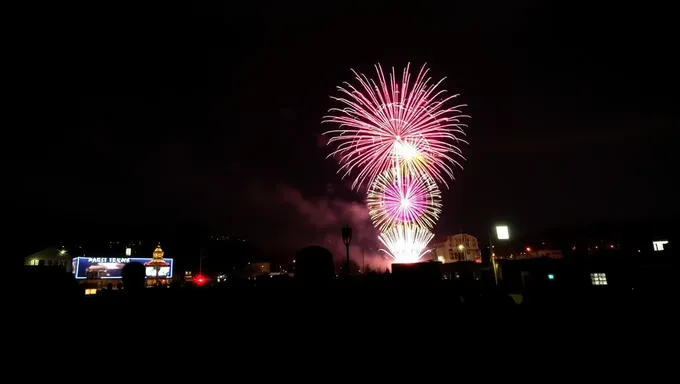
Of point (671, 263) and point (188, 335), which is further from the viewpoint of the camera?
point (671, 263)

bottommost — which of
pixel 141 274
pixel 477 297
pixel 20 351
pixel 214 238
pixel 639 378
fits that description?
pixel 639 378

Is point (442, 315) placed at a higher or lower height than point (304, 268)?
lower

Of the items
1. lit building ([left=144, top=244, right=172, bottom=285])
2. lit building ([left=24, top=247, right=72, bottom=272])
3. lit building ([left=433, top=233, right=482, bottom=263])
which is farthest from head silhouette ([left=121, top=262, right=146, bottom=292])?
lit building ([left=433, top=233, right=482, bottom=263])

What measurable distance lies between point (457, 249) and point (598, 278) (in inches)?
2429

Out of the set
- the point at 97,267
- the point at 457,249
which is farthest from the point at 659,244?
the point at 97,267

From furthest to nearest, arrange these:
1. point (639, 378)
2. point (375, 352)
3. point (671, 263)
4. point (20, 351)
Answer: point (671, 263) → point (20, 351) → point (375, 352) → point (639, 378)

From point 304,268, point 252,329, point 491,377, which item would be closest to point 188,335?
point 252,329

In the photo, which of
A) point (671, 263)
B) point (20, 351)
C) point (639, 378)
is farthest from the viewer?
point (671, 263)

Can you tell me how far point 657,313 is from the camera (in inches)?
305

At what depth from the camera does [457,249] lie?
275 feet

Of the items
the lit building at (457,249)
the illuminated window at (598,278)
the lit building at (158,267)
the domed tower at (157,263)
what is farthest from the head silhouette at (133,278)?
the lit building at (457,249)

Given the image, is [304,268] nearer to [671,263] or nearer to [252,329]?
[252,329]

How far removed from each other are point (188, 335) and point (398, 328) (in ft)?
15.2

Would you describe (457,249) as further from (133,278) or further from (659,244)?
(133,278)
